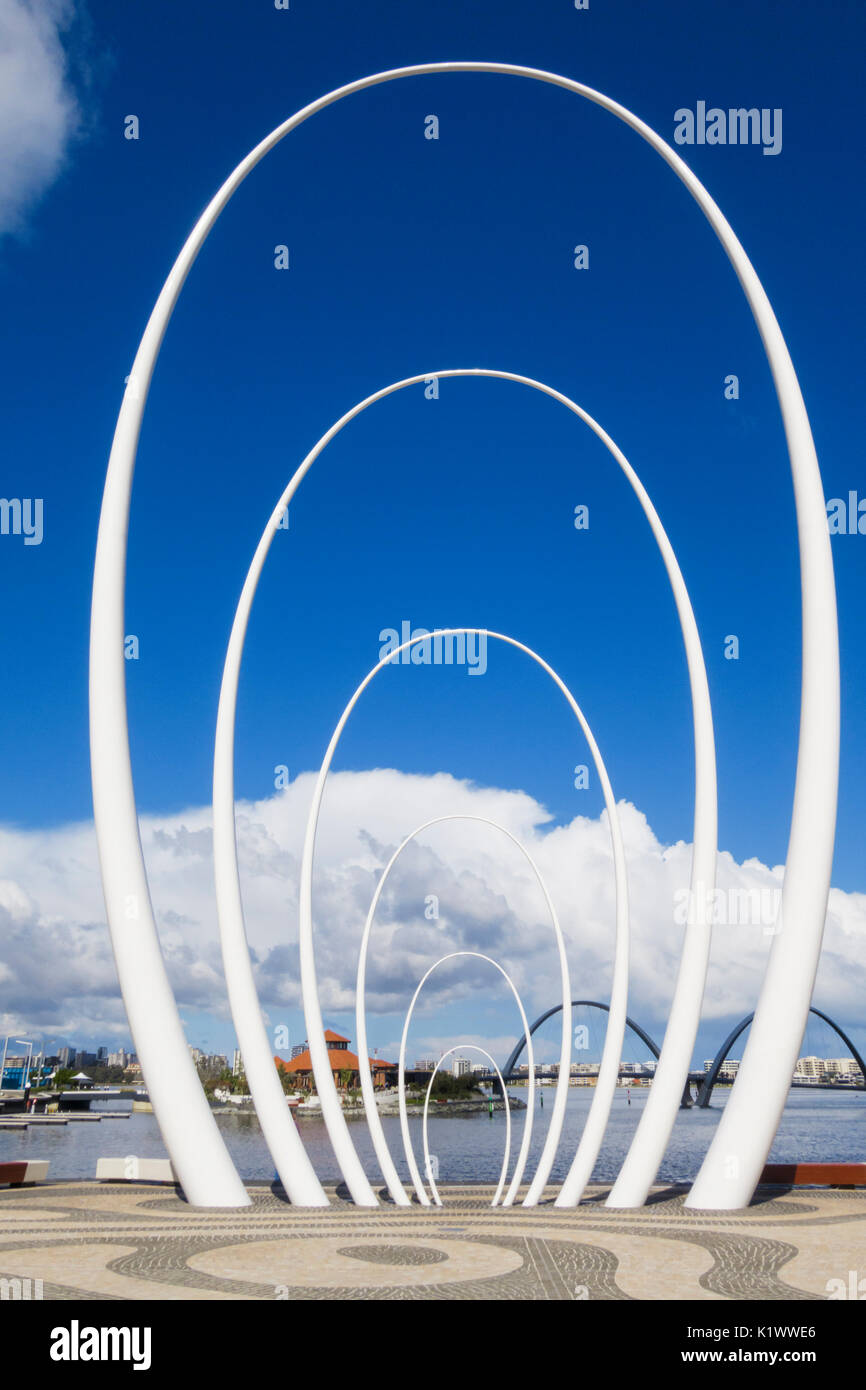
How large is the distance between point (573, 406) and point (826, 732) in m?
11.6

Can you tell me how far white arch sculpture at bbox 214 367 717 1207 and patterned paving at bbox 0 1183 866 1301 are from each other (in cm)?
155

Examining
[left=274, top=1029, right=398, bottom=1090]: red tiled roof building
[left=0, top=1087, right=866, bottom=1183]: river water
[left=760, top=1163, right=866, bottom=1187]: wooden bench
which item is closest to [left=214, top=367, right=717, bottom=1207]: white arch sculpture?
[left=760, top=1163, right=866, bottom=1187]: wooden bench

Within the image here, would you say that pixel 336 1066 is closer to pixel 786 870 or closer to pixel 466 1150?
pixel 466 1150

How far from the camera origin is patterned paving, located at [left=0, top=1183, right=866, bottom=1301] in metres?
8.63

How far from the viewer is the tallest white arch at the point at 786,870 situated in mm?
15016

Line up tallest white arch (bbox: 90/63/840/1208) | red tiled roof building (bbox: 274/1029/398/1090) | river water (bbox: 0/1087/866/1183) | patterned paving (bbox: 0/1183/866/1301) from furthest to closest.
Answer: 1. red tiled roof building (bbox: 274/1029/398/1090)
2. river water (bbox: 0/1087/866/1183)
3. tallest white arch (bbox: 90/63/840/1208)
4. patterned paving (bbox: 0/1183/866/1301)

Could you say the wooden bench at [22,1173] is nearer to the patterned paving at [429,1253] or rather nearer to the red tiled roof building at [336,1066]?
the patterned paving at [429,1253]

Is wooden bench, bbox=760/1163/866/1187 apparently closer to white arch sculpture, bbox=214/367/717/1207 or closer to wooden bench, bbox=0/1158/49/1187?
white arch sculpture, bbox=214/367/717/1207

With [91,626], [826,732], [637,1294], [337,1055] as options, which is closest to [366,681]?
[91,626]

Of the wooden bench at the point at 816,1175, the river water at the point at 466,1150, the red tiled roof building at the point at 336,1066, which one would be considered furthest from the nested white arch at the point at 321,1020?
the red tiled roof building at the point at 336,1066

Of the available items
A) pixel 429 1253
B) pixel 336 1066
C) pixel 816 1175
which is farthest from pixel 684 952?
pixel 336 1066

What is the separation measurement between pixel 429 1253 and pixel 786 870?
813cm

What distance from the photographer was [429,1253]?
10.8m
